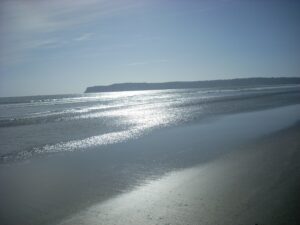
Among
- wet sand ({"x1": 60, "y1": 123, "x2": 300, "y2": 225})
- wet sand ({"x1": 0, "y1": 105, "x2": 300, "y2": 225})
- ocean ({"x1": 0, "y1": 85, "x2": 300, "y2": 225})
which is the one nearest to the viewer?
wet sand ({"x1": 60, "y1": 123, "x2": 300, "y2": 225})

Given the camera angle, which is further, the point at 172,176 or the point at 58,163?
the point at 58,163

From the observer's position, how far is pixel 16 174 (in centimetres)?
1182

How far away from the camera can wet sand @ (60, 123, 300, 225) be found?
686 cm

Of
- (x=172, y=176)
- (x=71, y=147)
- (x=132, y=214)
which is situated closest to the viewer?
(x=132, y=214)

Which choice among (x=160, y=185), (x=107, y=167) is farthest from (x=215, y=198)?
(x=107, y=167)

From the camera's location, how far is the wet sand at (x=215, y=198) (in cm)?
686

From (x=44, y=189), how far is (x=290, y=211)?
6.87m

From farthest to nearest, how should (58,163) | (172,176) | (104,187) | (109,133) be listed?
(109,133) < (58,163) < (172,176) < (104,187)

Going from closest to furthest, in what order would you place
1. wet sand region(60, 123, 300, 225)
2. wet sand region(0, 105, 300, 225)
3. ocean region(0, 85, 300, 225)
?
1. wet sand region(60, 123, 300, 225)
2. wet sand region(0, 105, 300, 225)
3. ocean region(0, 85, 300, 225)

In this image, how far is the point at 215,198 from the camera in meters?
7.98

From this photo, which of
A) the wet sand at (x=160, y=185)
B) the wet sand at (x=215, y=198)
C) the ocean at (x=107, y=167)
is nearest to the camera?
the wet sand at (x=215, y=198)

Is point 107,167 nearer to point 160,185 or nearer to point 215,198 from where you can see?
point 160,185

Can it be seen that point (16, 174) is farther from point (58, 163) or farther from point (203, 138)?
point (203, 138)

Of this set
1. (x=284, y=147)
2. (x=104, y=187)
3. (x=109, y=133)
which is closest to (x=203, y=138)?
(x=284, y=147)
